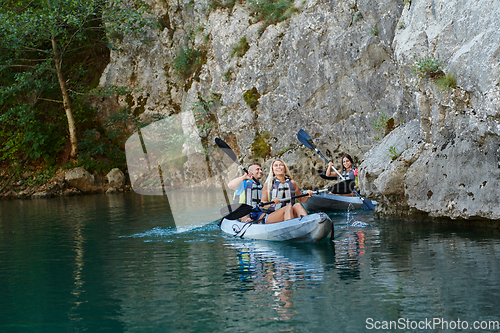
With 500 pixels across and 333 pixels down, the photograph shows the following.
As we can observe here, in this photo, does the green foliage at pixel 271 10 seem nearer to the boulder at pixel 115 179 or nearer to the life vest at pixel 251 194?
the boulder at pixel 115 179

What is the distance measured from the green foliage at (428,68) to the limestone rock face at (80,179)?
47.6ft

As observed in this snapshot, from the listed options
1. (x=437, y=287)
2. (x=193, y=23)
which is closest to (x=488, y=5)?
(x=437, y=287)

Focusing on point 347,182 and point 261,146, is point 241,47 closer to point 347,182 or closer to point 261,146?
point 261,146

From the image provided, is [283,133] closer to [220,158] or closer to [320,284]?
[220,158]

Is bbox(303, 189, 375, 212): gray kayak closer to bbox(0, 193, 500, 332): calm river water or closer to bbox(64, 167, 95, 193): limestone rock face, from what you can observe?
bbox(0, 193, 500, 332): calm river water

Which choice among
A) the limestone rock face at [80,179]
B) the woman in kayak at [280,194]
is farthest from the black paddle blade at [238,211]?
the limestone rock face at [80,179]

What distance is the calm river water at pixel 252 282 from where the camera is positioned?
10.9ft

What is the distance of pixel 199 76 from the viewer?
58.3ft

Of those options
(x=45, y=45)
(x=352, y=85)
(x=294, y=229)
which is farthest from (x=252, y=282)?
(x=45, y=45)

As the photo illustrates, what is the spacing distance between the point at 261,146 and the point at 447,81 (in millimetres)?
8529

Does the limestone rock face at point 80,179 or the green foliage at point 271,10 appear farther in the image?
the limestone rock face at point 80,179

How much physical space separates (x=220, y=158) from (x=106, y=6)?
8.40 m

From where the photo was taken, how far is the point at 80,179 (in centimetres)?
1817

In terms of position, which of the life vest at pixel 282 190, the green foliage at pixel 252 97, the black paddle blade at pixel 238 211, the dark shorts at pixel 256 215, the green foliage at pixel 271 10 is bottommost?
the dark shorts at pixel 256 215
